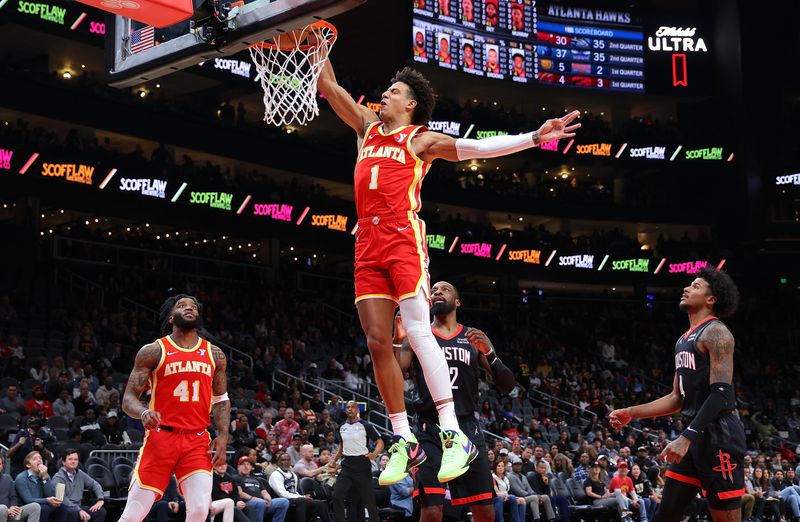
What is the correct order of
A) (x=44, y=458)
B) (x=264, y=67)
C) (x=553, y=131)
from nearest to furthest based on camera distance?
(x=553, y=131) → (x=264, y=67) → (x=44, y=458)

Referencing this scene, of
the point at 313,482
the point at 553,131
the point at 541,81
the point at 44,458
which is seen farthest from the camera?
the point at 541,81

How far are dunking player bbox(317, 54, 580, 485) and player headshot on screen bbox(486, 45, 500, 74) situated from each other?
30.2 meters

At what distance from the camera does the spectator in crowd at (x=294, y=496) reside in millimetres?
14609

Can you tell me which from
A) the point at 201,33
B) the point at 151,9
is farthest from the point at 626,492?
the point at 151,9

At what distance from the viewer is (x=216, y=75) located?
28.5m

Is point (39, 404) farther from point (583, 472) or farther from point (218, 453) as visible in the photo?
point (583, 472)

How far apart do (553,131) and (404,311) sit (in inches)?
55.5

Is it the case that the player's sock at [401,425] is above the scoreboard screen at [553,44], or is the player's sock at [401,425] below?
below

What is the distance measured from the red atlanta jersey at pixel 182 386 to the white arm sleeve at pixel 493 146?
3.86m

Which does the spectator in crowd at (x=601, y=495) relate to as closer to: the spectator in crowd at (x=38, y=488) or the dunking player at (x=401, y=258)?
the spectator in crowd at (x=38, y=488)

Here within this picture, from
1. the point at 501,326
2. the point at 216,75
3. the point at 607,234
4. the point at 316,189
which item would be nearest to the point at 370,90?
the point at 316,189

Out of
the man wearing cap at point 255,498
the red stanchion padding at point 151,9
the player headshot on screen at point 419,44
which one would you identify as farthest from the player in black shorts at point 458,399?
the player headshot on screen at point 419,44

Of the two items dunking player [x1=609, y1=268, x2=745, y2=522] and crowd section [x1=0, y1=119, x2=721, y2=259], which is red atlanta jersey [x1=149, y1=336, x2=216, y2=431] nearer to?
dunking player [x1=609, y1=268, x2=745, y2=522]

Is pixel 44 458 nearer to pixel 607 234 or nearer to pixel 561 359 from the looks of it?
pixel 561 359
